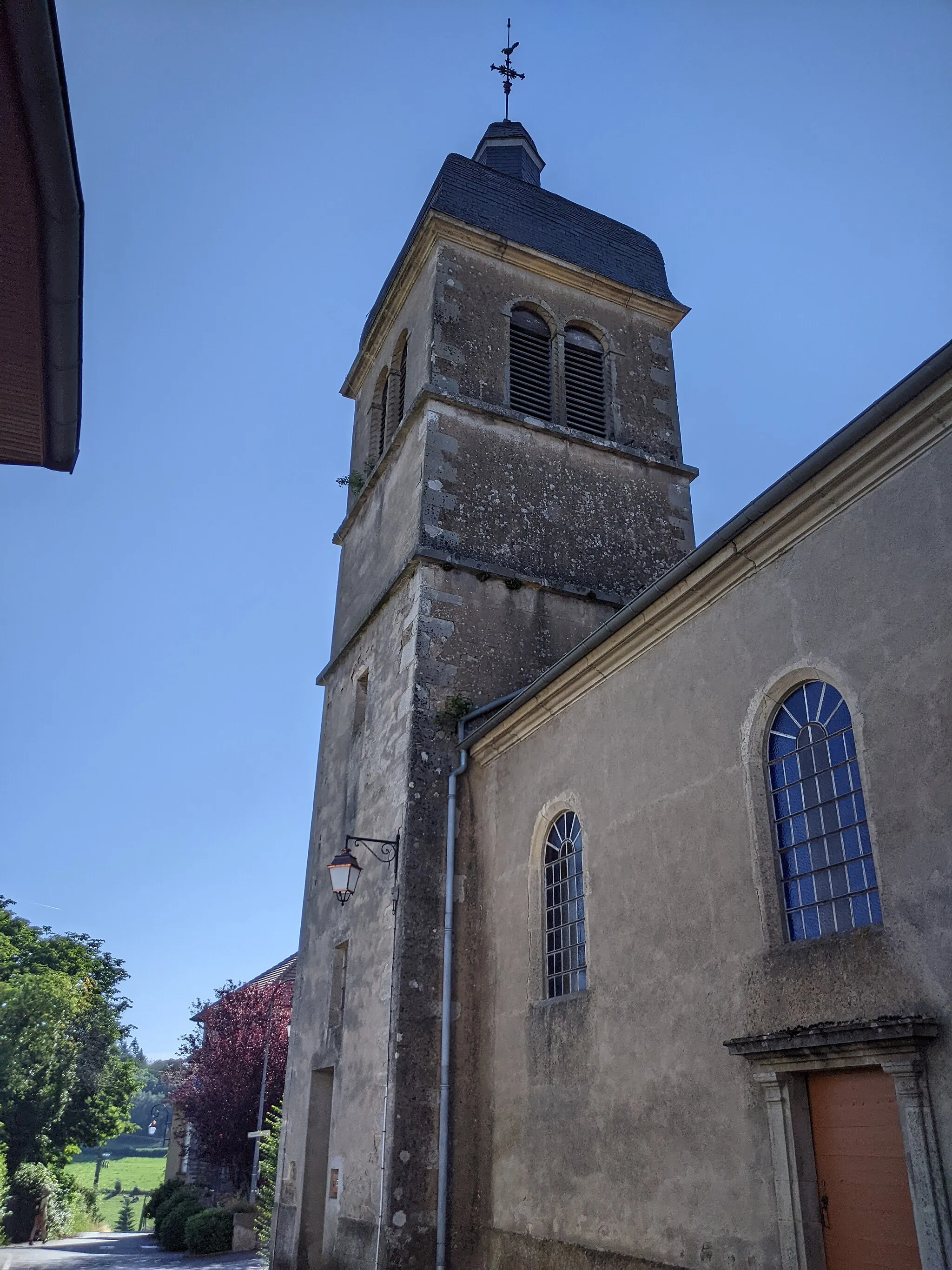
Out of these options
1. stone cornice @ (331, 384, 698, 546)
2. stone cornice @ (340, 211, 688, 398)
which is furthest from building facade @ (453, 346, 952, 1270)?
stone cornice @ (340, 211, 688, 398)

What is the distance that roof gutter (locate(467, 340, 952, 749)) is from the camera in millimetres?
5379

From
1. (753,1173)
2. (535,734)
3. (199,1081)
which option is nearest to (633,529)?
(535,734)

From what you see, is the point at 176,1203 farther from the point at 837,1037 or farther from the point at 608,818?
the point at 837,1037

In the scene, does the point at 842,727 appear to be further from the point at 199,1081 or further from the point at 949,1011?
the point at 199,1081

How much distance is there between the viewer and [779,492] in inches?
249

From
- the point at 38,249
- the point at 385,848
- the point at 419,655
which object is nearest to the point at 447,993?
the point at 385,848

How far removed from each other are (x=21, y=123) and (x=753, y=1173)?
6.15 meters

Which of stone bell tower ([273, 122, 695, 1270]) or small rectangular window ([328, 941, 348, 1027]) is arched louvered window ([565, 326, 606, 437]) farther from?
small rectangular window ([328, 941, 348, 1027])

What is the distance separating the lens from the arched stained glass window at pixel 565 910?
26.4ft

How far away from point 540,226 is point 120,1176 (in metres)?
74.4

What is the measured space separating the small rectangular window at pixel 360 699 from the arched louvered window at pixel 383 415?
3.49m

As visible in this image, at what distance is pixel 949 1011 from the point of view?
15.4ft

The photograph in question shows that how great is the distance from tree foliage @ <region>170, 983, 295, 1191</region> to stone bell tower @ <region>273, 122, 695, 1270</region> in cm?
1420

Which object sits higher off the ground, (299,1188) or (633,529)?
(633,529)
